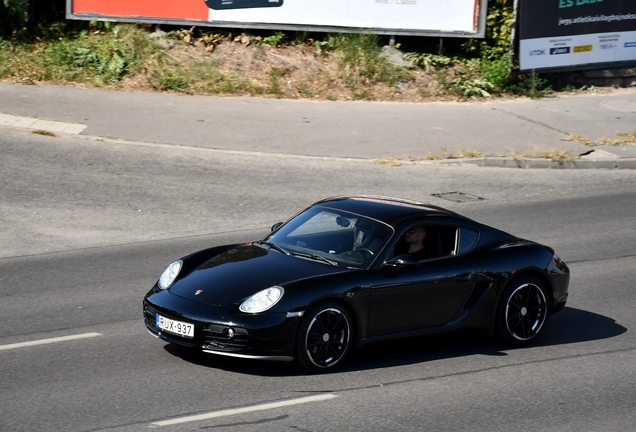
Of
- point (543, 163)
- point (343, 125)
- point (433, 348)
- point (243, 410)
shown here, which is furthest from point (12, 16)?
point (243, 410)

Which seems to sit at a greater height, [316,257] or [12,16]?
[12,16]

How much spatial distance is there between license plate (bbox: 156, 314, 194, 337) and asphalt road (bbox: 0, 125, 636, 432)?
338 millimetres

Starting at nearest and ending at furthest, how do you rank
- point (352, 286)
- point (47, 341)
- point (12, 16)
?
point (352, 286) → point (47, 341) → point (12, 16)

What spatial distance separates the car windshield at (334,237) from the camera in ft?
26.7

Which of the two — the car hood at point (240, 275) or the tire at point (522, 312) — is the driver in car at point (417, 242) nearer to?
the car hood at point (240, 275)

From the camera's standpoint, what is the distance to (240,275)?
788cm

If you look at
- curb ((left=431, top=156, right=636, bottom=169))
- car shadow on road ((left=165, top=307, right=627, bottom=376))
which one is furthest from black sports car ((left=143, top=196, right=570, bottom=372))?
curb ((left=431, top=156, right=636, bottom=169))

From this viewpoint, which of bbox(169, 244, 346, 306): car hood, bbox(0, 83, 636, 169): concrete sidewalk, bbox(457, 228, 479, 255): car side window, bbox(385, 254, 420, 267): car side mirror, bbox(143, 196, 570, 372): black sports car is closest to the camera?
bbox(143, 196, 570, 372): black sports car

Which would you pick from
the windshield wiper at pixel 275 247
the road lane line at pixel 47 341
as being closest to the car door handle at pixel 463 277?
the windshield wiper at pixel 275 247

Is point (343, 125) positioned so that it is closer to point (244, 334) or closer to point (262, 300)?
point (262, 300)

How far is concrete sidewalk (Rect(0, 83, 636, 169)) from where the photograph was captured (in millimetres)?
16969

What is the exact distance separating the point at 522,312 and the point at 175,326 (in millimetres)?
3351

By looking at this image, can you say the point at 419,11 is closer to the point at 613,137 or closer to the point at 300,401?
the point at 613,137

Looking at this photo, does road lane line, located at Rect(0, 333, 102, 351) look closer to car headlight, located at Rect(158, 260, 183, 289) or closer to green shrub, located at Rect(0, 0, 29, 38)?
car headlight, located at Rect(158, 260, 183, 289)
